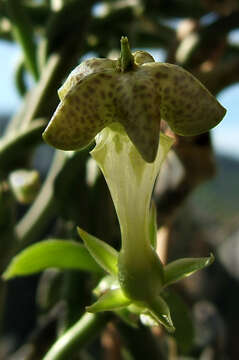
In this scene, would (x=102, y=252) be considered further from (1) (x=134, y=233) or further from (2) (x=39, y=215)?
(2) (x=39, y=215)

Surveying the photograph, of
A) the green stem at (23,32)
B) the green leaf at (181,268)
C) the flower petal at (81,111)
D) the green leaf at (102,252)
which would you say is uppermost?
the flower petal at (81,111)

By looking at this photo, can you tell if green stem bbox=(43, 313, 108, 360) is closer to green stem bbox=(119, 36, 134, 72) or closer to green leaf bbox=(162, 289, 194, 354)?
green leaf bbox=(162, 289, 194, 354)

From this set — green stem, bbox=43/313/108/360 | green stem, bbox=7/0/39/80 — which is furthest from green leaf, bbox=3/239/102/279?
green stem, bbox=7/0/39/80

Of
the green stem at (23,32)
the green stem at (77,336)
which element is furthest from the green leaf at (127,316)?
the green stem at (23,32)

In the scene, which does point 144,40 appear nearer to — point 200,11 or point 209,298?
point 200,11

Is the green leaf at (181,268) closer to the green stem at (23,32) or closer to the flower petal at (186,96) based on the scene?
the flower petal at (186,96)

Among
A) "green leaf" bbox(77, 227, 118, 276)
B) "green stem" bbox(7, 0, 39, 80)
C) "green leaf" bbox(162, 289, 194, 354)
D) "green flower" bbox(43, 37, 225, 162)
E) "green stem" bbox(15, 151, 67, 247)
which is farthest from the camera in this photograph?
"green stem" bbox(7, 0, 39, 80)

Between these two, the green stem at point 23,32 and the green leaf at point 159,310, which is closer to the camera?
the green leaf at point 159,310
